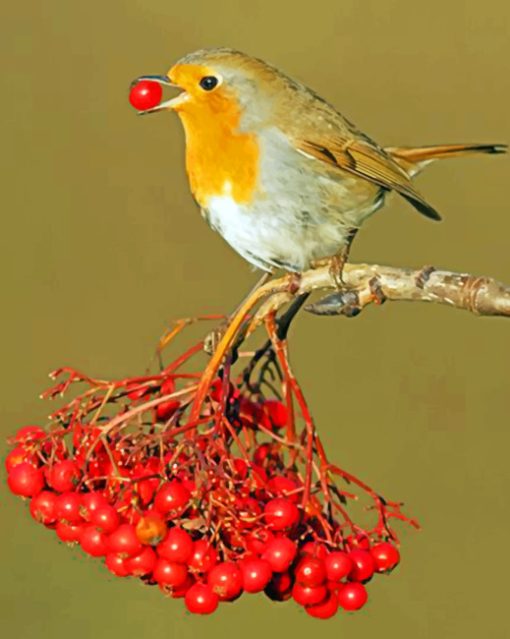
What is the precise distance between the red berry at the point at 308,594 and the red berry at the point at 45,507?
1.51ft

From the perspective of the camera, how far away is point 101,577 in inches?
196

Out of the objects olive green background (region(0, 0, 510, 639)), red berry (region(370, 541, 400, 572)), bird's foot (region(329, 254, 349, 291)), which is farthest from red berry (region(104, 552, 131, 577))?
olive green background (region(0, 0, 510, 639))

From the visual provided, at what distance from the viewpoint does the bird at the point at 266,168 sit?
3.38m

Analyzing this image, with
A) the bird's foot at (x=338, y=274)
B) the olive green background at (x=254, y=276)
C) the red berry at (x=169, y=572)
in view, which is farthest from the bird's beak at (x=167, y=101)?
the olive green background at (x=254, y=276)

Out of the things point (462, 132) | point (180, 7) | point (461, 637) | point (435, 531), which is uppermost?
point (180, 7)

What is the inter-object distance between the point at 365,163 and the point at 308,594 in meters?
1.47

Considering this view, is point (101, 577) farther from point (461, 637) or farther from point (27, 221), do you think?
point (27, 221)

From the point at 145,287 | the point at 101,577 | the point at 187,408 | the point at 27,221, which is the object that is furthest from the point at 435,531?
the point at 187,408

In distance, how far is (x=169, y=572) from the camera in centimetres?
246

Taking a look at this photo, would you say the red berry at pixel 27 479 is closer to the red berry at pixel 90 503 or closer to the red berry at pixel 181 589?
the red berry at pixel 90 503

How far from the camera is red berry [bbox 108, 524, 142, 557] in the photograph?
2.41 metres

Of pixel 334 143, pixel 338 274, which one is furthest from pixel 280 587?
pixel 334 143

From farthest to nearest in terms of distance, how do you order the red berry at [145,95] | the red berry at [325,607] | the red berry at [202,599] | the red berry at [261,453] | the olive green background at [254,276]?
the olive green background at [254,276]
the red berry at [145,95]
the red berry at [261,453]
the red berry at [325,607]
the red berry at [202,599]

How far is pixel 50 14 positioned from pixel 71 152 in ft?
2.61
